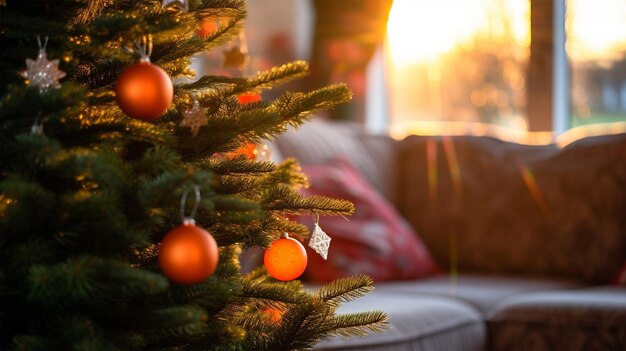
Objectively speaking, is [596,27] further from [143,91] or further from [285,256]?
[143,91]

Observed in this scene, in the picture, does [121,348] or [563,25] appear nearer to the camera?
[121,348]

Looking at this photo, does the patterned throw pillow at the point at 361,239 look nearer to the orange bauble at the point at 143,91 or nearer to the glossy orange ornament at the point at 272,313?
the glossy orange ornament at the point at 272,313

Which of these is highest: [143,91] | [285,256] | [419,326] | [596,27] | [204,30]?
[596,27]

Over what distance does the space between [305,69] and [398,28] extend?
270cm

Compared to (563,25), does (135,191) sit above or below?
below

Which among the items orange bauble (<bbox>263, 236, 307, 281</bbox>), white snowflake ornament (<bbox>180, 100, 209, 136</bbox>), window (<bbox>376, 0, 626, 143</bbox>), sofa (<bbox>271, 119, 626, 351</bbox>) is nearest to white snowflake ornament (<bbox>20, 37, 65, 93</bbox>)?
white snowflake ornament (<bbox>180, 100, 209, 136</bbox>)

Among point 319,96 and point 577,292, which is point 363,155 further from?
point 319,96

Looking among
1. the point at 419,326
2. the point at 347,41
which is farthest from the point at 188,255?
the point at 347,41

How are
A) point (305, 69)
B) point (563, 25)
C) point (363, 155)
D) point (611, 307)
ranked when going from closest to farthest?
point (305, 69), point (611, 307), point (363, 155), point (563, 25)

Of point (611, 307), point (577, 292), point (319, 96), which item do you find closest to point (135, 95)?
point (319, 96)

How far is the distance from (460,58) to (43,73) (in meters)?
2.89

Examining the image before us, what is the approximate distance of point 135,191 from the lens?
877mm

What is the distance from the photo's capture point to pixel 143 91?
91 centimetres

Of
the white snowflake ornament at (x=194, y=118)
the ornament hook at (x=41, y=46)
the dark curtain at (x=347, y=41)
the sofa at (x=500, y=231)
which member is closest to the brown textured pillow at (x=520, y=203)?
the sofa at (x=500, y=231)
